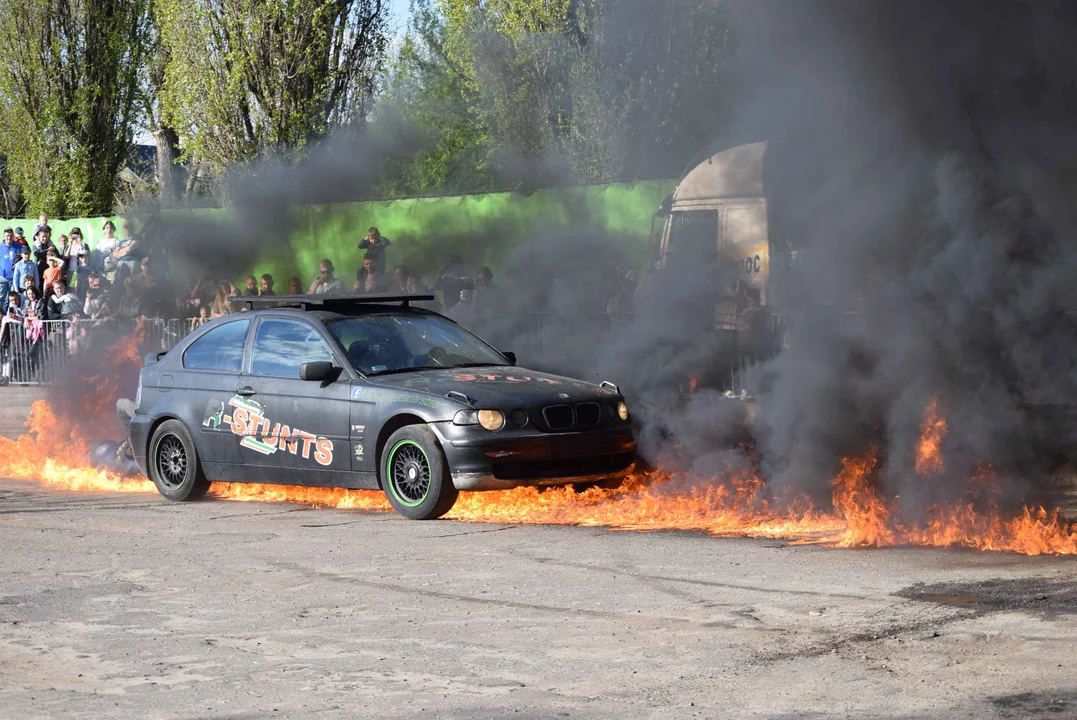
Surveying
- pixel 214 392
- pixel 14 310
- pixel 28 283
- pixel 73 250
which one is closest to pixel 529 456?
pixel 214 392

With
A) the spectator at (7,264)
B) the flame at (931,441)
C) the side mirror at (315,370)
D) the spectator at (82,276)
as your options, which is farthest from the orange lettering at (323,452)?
the spectator at (7,264)

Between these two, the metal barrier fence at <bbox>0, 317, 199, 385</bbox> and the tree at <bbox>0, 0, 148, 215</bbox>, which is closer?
the metal barrier fence at <bbox>0, 317, 199, 385</bbox>

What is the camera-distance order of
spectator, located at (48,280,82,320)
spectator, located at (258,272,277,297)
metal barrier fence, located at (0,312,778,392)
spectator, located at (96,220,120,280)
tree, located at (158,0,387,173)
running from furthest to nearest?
tree, located at (158,0,387,173) → spectator, located at (96,220,120,280) → spectator, located at (48,280,82,320) → spectator, located at (258,272,277,297) → metal barrier fence, located at (0,312,778,392)

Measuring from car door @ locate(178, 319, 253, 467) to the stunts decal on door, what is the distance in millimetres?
14

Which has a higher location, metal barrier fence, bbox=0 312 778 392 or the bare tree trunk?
the bare tree trunk

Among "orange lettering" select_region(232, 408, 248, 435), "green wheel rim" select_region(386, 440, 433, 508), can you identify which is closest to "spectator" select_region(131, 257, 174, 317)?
"orange lettering" select_region(232, 408, 248, 435)

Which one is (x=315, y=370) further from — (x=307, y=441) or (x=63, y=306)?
(x=63, y=306)

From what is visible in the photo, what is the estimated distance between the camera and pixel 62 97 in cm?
3844

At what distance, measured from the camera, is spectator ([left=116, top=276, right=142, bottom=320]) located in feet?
64.1

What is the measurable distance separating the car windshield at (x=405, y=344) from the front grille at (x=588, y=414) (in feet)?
3.46

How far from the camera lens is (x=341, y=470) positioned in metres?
10.3

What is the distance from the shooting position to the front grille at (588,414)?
10258 mm

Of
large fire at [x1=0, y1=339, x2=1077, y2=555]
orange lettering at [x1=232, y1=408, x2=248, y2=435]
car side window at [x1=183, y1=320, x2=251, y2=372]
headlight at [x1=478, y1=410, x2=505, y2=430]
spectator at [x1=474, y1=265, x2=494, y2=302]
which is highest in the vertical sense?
spectator at [x1=474, y1=265, x2=494, y2=302]

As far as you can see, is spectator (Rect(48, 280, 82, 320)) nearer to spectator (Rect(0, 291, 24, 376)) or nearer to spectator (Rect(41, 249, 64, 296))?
spectator (Rect(41, 249, 64, 296))
